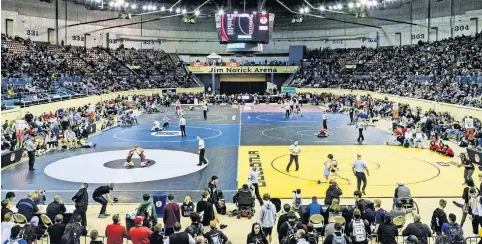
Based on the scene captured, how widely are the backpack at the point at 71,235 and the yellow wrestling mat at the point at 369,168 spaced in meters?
8.18

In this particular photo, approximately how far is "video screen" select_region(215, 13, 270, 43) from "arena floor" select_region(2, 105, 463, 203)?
7449mm

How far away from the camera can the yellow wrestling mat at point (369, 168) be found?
17281 mm

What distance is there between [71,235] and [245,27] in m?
28.2

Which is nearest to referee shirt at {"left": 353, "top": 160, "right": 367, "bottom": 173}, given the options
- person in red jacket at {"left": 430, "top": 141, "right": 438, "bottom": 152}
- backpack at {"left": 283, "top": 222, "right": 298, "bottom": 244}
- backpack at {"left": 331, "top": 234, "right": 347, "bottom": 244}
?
backpack at {"left": 283, "top": 222, "right": 298, "bottom": 244}

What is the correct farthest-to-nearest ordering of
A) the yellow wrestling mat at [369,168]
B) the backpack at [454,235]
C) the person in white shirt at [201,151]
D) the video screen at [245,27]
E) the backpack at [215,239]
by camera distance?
the video screen at [245,27], the person in white shirt at [201,151], the yellow wrestling mat at [369,168], the backpack at [454,235], the backpack at [215,239]

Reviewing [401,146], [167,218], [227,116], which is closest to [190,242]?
[167,218]

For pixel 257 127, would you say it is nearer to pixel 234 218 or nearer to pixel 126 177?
pixel 126 177

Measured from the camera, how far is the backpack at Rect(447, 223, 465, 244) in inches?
391

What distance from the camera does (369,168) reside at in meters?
21.1

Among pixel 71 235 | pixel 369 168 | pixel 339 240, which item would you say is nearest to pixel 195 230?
pixel 71 235

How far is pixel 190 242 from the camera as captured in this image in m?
9.16

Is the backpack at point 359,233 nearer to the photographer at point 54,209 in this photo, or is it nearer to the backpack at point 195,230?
the backpack at point 195,230

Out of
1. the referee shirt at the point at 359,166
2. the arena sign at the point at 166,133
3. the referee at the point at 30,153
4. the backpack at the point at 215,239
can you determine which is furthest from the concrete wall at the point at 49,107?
the backpack at the point at 215,239

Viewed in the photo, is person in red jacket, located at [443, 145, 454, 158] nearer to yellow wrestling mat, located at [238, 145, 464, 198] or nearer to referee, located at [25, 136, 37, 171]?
yellow wrestling mat, located at [238, 145, 464, 198]
